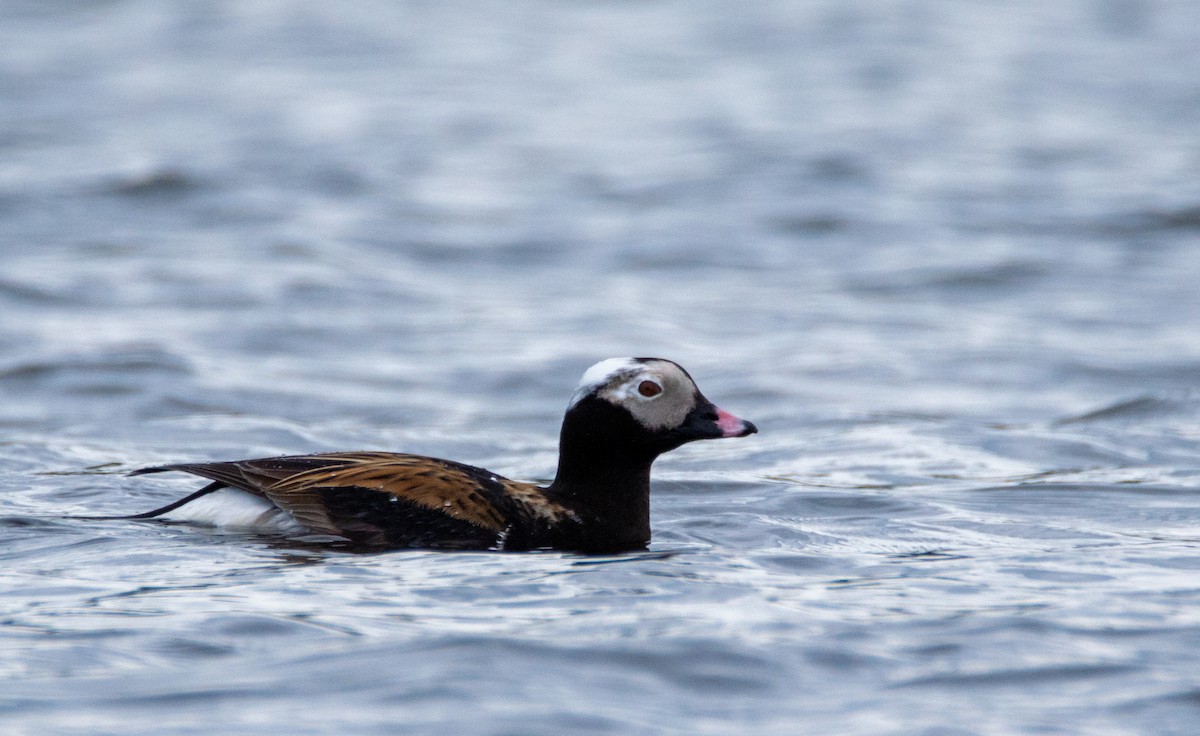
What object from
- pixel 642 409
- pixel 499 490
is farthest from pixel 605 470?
pixel 499 490

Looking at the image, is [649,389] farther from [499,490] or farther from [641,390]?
[499,490]

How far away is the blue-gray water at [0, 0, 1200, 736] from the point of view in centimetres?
645

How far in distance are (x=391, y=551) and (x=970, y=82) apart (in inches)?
984

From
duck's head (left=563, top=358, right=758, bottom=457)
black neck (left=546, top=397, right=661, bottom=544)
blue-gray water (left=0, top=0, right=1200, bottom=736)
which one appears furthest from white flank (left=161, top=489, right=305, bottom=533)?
duck's head (left=563, top=358, right=758, bottom=457)

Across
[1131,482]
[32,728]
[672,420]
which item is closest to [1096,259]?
[1131,482]

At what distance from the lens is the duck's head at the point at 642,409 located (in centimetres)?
851

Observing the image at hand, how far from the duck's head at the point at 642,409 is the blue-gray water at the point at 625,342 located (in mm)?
588

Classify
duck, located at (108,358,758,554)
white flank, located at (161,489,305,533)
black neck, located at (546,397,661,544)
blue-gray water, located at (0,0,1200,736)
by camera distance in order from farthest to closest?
black neck, located at (546,397,661,544) → white flank, located at (161,489,305,533) → duck, located at (108,358,758,554) → blue-gray water, located at (0,0,1200,736)

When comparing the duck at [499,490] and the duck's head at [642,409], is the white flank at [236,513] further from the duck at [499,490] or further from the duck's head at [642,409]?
the duck's head at [642,409]

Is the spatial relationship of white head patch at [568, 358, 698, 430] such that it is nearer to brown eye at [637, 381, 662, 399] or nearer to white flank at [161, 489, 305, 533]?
brown eye at [637, 381, 662, 399]

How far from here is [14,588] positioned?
7.43 m

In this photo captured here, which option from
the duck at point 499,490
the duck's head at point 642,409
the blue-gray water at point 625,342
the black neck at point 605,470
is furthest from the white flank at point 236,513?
the duck's head at point 642,409

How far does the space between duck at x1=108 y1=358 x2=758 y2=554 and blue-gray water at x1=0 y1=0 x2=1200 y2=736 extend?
0.21 meters

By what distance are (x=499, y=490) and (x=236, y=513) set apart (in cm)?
126
